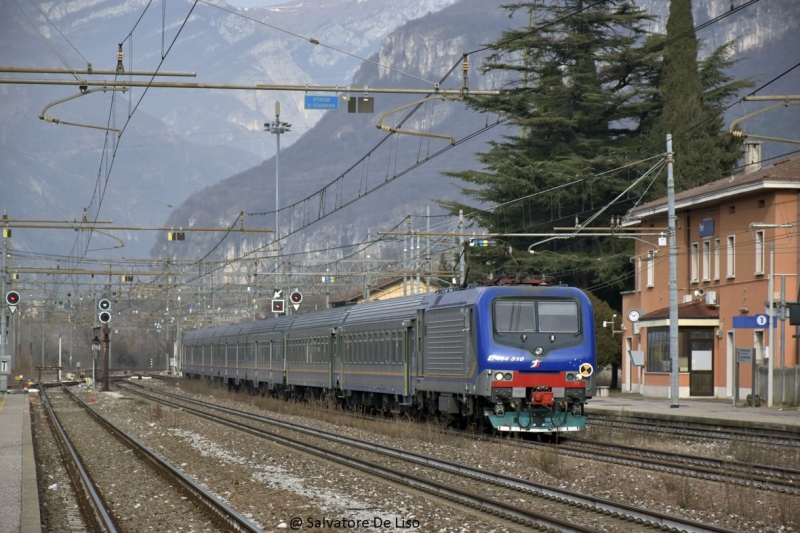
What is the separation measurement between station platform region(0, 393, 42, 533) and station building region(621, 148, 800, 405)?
2008 cm

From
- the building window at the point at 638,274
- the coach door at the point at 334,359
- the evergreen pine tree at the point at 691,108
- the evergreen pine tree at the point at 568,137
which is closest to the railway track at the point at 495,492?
the coach door at the point at 334,359

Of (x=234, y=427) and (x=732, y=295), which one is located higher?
(x=732, y=295)

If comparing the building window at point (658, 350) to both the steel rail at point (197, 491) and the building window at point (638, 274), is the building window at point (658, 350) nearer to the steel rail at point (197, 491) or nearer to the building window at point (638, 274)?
the building window at point (638, 274)

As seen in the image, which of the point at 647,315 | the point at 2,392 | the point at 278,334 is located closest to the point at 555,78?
the point at 647,315

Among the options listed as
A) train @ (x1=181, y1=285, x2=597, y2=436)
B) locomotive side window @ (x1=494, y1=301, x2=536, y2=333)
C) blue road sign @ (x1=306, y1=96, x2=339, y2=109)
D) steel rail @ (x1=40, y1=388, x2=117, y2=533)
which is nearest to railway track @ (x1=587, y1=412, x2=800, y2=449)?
train @ (x1=181, y1=285, x2=597, y2=436)

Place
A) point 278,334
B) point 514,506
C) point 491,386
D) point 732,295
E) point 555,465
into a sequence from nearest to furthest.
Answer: point 514,506
point 555,465
point 491,386
point 732,295
point 278,334

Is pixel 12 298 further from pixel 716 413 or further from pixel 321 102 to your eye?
pixel 321 102

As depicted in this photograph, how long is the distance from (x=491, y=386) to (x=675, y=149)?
3203cm

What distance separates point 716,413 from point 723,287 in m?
13.2

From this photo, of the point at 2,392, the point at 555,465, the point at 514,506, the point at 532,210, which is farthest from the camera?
the point at 532,210

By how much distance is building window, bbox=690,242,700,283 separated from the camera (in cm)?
4656

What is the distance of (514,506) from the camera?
13.2 meters

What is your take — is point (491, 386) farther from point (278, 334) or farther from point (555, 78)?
point (555, 78)

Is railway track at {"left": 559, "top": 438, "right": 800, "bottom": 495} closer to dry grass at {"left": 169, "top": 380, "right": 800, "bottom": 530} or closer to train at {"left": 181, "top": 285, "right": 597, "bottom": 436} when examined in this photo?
dry grass at {"left": 169, "top": 380, "right": 800, "bottom": 530}
